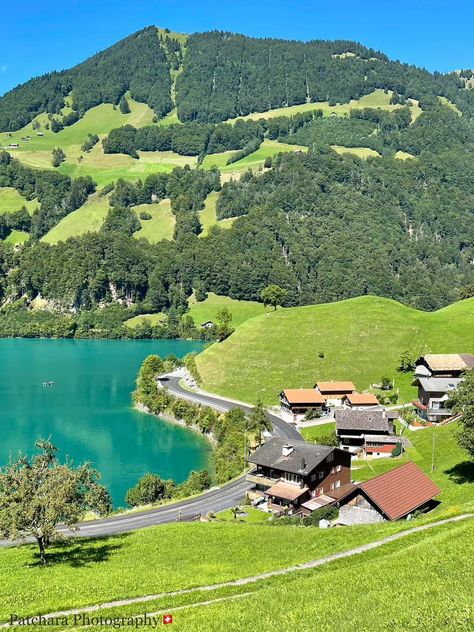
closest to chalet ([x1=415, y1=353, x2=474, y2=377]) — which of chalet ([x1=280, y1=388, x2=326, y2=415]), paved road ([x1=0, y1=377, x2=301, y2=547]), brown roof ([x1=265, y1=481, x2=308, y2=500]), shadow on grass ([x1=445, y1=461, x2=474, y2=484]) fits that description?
chalet ([x1=280, y1=388, x2=326, y2=415])

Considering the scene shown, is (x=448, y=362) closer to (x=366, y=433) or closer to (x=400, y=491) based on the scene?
(x=366, y=433)

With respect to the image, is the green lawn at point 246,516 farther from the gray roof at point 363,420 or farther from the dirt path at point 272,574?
the dirt path at point 272,574

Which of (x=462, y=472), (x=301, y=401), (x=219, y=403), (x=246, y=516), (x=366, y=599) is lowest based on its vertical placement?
(x=219, y=403)

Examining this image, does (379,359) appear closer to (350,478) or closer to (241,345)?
(241,345)

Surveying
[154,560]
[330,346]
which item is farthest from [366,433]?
[154,560]

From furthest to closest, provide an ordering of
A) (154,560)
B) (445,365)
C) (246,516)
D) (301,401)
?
(301,401) < (445,365) < (246,516) < (154,560)

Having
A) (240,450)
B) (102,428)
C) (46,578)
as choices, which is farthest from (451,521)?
(102,428)

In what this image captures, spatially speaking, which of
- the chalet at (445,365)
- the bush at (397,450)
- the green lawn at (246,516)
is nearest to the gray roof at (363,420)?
the bush at (397,450)
